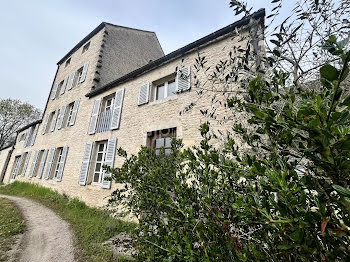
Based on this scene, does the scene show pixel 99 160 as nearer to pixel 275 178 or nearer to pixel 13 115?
pixel 275 178

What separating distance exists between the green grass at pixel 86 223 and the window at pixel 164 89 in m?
4.01

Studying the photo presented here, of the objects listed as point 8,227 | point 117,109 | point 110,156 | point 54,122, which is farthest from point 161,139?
point 54,122

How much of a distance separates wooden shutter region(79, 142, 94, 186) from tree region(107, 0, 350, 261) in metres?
5.75

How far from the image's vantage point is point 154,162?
6.66ft

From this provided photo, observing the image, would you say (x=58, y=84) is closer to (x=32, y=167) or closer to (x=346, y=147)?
(x=32, y=167)

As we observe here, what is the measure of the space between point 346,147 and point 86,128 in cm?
885

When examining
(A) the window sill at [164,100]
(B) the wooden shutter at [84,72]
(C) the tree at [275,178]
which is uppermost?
(B) the wooden shutter at [84,72]

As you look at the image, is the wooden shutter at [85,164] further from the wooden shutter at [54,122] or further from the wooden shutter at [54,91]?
the wooden shutter at [54,91]

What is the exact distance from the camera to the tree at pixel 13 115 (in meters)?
20.5

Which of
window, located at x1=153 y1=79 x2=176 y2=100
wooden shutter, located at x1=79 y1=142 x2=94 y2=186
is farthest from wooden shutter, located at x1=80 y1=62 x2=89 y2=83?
window, located at x1=153 y1=79 x2=176 y2=100

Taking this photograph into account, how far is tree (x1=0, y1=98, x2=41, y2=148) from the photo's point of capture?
67.1 ft

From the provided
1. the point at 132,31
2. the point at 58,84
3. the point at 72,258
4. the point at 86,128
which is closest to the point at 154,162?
the point at 72,258

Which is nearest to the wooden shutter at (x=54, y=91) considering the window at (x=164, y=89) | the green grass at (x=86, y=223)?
the green grass at (x=86, y=223)

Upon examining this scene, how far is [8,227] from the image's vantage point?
180 inches
